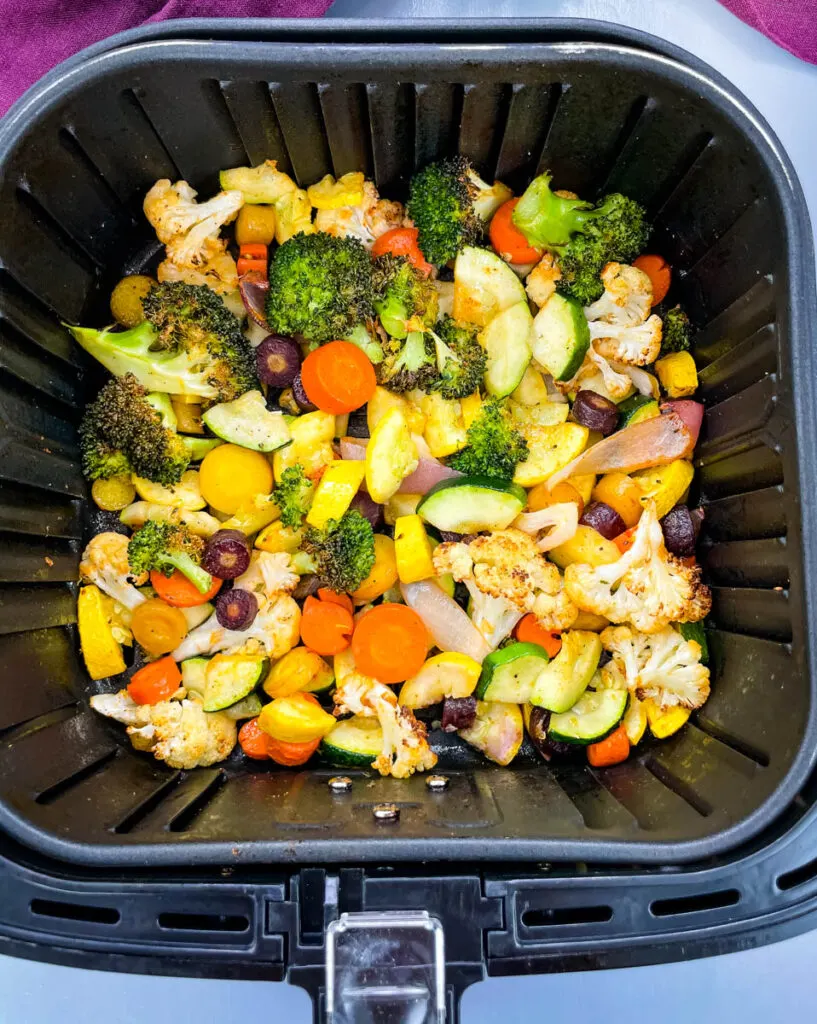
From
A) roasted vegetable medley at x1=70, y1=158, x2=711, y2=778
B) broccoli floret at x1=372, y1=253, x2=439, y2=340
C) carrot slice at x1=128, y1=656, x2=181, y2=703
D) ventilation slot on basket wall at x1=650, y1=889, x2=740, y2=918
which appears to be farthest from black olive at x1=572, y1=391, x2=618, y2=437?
carrot slice at x1=128, y1=656, x2=181, y2=703

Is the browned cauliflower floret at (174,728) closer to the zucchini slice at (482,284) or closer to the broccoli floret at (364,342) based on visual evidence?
the broccoli floret at (364,342)

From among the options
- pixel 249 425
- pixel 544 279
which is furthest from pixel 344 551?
pixel 544 279

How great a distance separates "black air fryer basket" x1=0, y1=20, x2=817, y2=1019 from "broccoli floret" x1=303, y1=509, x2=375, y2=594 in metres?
0.46

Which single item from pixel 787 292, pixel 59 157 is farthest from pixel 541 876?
pixel 59 157

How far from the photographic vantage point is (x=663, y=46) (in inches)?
68.2

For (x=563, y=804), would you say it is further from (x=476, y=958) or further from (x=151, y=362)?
(x=151, y=362)

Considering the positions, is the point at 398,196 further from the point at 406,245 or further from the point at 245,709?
the point at 245,709

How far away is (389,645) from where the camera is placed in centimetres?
200

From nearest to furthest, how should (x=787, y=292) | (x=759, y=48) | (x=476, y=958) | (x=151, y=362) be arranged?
1. (x=476, y=958)
2. (x=787, y=292)
3. (x=151, y=362)
4. (x=759, y=48)

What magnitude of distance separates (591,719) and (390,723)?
17.9 inches

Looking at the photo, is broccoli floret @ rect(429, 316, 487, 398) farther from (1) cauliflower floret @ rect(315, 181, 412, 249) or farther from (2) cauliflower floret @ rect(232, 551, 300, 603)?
(2) cauliflower floret @ rect(232, 551, 300, 603)

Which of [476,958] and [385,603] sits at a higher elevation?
[385,603]

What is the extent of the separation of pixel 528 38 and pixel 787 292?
72cm

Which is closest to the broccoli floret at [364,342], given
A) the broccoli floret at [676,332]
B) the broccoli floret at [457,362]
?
the broccoli floret at [457,362]
